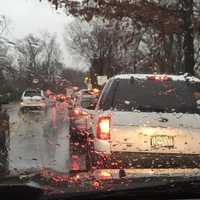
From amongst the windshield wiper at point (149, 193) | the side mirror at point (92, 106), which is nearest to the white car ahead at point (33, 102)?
the side mirror at point (92, 106)

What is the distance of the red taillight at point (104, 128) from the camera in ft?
33.6

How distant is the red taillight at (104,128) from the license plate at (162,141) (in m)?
0.62

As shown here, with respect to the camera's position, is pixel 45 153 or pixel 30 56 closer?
pixel 45 153

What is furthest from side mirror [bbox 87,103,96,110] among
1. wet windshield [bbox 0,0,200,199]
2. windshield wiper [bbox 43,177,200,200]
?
windshield wiper [bbox 43,177,200,200]

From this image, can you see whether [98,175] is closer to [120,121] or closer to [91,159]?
[120,121]

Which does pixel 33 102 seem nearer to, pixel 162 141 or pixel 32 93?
pixel 32 93

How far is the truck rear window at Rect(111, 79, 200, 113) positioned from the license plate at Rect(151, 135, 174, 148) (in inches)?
15.3

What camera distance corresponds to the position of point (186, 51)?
22.8m

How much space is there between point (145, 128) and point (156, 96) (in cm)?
61

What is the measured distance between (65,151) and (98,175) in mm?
13935

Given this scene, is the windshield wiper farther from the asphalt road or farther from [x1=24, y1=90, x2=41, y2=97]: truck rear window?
[x1=24, y1=90, x2=41, y2=97]: truck rear window

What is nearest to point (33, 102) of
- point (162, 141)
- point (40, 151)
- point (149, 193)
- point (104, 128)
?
point (40, 151)

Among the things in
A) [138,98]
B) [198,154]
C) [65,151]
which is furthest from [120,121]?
[65,151]

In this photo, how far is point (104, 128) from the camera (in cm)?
1032
